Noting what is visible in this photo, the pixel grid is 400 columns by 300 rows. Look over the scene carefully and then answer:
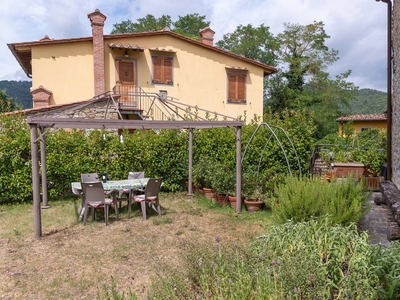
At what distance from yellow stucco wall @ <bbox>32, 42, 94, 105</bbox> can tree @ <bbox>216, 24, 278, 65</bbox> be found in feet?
57.5

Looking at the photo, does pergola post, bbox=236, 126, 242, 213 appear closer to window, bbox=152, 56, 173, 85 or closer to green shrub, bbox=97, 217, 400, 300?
green shrub, bbox=97, 217, 400, 300

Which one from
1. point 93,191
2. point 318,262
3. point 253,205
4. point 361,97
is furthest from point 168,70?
point 361,97

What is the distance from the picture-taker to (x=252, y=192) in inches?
279

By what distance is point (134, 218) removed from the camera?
6.54 m

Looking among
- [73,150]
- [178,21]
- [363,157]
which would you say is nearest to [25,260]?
[73,150]

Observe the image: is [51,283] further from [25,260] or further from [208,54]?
[208,54]

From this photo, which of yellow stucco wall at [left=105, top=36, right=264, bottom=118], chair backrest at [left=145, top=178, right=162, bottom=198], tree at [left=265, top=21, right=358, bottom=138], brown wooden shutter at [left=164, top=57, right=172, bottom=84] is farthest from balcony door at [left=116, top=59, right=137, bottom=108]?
tree at [left=265, top=21, right=358, bottom=138]

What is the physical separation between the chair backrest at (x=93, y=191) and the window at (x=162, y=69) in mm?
10113

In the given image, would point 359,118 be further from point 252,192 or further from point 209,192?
point 252,192

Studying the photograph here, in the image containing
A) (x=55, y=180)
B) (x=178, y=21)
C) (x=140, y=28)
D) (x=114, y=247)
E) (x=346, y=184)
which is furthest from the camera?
(x=178, y=21)

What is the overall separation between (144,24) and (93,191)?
80.9ft

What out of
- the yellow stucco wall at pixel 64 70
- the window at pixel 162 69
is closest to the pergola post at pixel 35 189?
the yellow stucco wall at pixel 64 70

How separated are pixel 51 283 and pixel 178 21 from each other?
29.1m

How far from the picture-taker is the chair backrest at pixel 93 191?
5.81 meters
